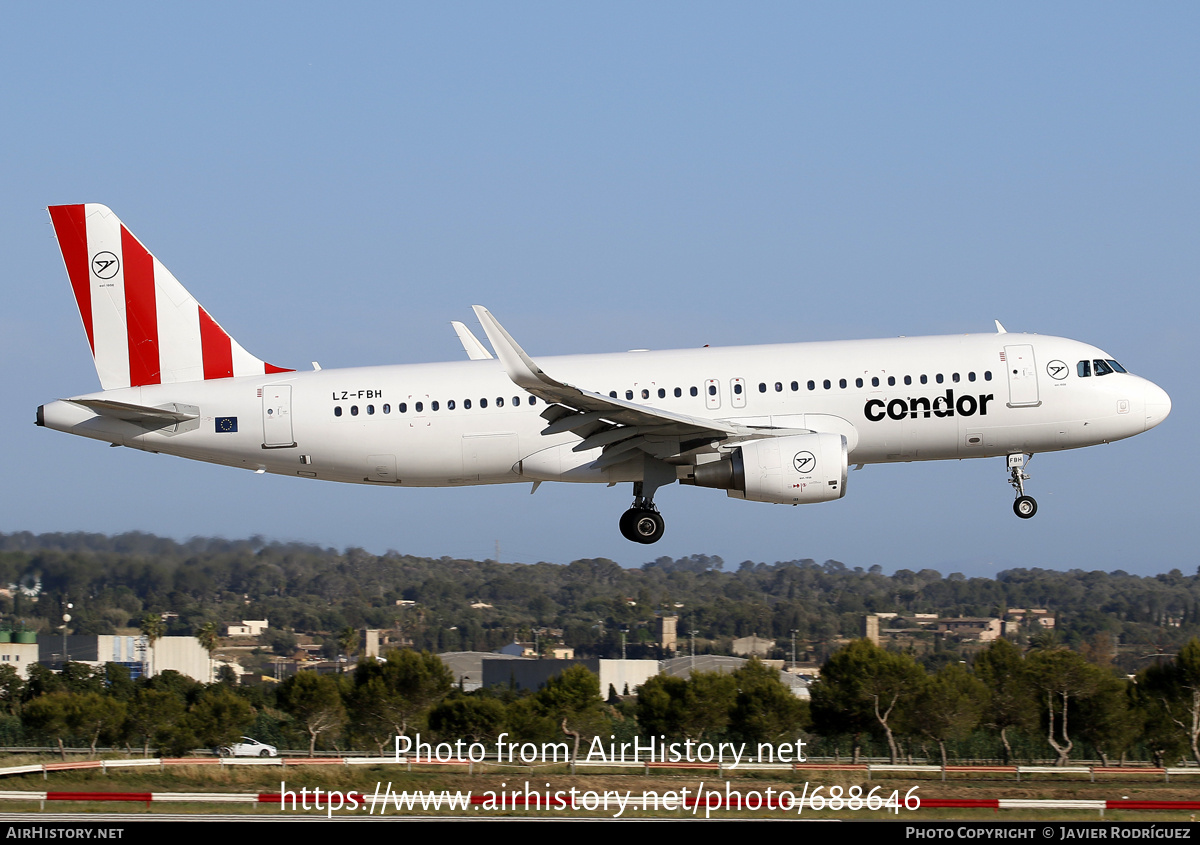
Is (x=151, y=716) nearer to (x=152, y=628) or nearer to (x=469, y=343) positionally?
(x=152, y=628)

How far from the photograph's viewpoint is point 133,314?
30875 millimetres

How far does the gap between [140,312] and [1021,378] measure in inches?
816

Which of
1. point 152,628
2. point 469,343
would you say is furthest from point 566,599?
point 469,343

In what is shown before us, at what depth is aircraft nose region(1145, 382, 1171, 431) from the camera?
29625 mm

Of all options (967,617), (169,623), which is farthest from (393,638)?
(967,617)

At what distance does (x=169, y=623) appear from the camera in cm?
7094

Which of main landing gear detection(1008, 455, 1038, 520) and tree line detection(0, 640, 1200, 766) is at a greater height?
main landing gear detection(1008, 455, 1038, 520)

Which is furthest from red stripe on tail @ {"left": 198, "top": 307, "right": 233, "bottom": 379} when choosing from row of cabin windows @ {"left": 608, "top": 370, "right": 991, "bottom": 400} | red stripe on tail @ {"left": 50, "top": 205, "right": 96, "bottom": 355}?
row of cabin windows @ {"left": 608, "top": 370, "right": 991, "bottom": 400}

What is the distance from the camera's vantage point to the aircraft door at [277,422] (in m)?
29.2

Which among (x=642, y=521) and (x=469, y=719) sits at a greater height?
(x=642, y=521)

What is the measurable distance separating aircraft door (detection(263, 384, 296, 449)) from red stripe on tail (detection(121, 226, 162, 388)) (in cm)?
319

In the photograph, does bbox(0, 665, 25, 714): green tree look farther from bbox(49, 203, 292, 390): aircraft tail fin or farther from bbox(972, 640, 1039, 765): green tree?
bbox(972, 640, 1039, 765): green tree

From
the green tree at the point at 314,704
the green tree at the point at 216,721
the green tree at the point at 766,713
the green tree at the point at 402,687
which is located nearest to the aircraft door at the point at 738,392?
the green tree at the point at 766,713
